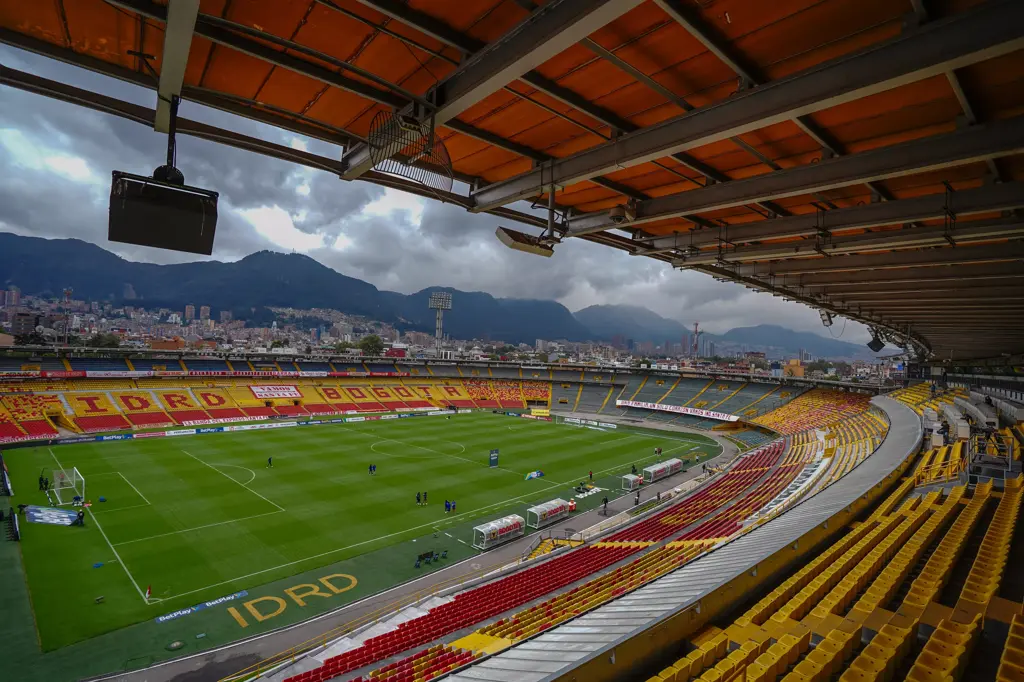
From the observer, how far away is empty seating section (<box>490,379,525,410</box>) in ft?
197

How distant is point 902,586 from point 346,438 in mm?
35730

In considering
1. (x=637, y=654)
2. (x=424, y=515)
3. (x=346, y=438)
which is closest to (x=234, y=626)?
(x=424, y=515)

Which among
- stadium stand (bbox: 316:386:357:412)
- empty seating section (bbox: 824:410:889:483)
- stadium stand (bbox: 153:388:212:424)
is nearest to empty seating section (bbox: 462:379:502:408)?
A: stadium stand (bbox: 316:386:357:412)

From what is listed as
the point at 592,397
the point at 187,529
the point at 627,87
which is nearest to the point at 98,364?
the point at 187,529

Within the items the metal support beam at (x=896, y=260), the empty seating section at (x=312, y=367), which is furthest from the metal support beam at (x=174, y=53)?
the empty seating section at (x=312, y=367)

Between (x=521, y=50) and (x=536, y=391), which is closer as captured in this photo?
(x=521, y=50)

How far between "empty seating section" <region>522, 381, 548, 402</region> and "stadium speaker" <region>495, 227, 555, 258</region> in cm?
5606

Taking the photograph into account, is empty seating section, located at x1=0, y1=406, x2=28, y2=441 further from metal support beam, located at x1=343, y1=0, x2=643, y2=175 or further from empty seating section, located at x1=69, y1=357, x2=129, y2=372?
metal support beam, located at x1=343, y1=0, x2=643, y2=175

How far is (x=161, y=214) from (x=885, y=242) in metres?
9.43

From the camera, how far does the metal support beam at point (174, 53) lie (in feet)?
10.2

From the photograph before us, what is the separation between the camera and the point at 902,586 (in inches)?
281

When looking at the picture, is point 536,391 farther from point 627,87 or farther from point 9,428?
point 627,87

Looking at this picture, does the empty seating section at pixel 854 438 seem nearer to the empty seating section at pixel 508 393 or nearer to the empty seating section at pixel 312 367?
the empty seating section at pixel 508 393

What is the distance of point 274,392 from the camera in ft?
156
